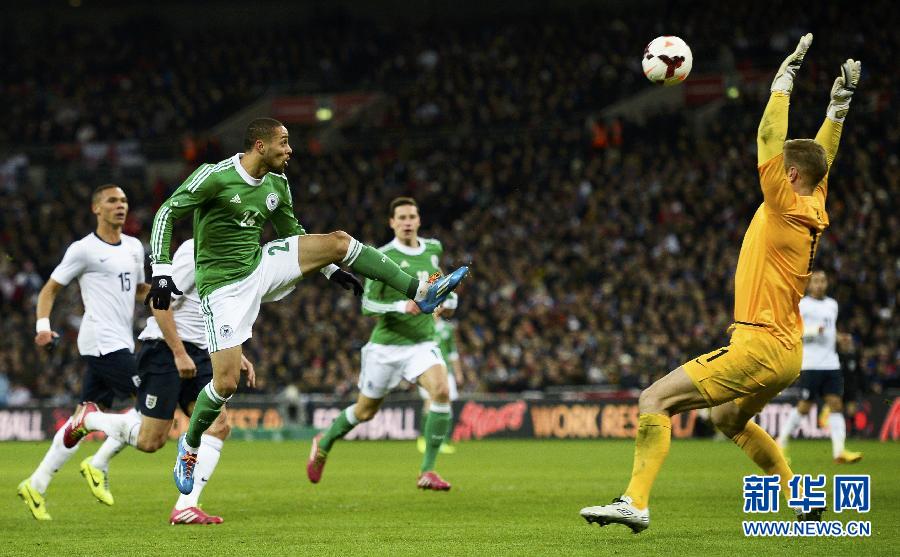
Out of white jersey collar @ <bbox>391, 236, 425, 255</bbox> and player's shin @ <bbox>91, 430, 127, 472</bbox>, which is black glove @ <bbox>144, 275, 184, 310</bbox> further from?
white jersey collar @ <bbox>391, 236, 425, 255</bbox>

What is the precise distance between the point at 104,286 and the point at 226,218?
8.49 ft

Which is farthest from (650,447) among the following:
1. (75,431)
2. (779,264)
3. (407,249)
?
(407,249)

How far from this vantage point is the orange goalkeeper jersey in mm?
7855

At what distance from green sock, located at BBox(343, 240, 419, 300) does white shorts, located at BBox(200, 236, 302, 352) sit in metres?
0.40

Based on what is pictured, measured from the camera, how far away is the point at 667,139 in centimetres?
3197

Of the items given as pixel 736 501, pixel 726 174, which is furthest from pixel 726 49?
pixel 736 501

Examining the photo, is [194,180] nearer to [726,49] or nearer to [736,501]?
[736,501]

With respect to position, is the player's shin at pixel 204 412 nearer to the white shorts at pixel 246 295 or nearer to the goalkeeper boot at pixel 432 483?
the white shorts at pixel 246 295

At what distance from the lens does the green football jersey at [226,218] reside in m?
8.78

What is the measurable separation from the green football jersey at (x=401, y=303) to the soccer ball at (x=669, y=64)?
11.0 ft

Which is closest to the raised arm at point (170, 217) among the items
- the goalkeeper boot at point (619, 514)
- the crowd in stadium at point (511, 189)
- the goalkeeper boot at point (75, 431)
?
→ the goalkeeper boot at point (75, 431)

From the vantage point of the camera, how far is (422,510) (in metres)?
10.3

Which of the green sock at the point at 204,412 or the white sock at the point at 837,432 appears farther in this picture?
the white sock at the point at 837,432

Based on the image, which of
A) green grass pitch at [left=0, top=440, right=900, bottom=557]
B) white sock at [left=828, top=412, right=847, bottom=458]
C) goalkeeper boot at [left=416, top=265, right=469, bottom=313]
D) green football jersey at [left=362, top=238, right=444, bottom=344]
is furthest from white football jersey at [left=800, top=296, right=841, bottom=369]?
goalkeeper boot at [left=416, top=265, right=469, bottom=313]
